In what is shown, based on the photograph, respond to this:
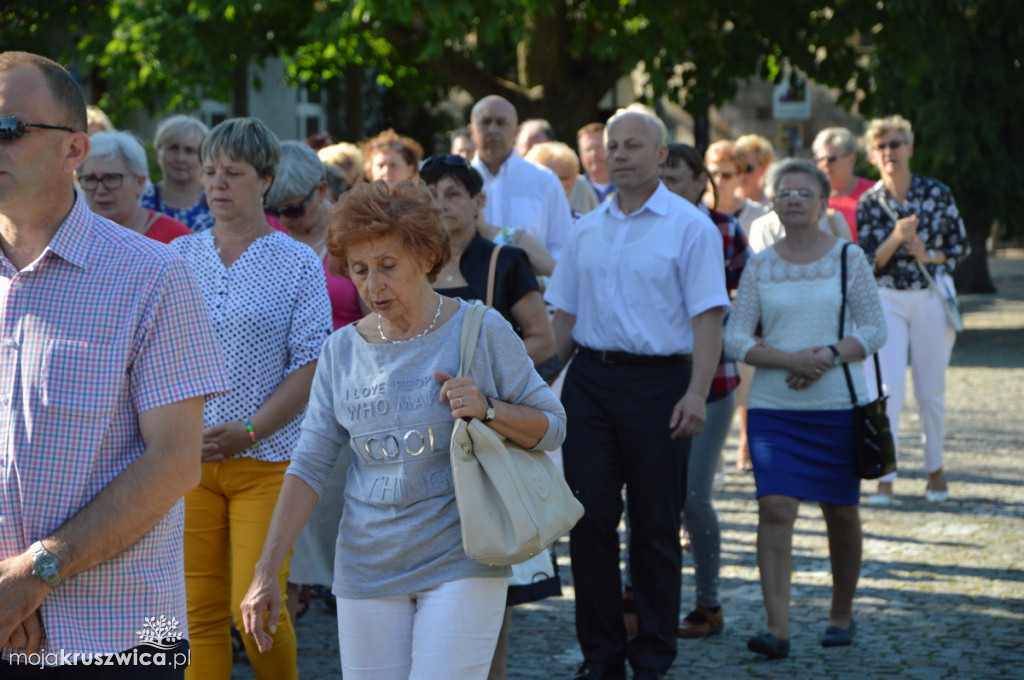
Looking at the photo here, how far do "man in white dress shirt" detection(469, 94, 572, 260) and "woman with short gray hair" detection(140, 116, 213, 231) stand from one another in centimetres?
167

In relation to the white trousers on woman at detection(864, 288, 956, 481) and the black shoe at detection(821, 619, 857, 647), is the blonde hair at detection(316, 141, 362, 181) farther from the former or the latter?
the black shoe at detection(821, 619, 857, 647)

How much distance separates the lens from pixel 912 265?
917 centimetres

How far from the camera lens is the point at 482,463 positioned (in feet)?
11.6

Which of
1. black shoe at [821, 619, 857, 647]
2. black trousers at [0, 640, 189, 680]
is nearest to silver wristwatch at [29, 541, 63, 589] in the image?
black trousers at [0, 640, 189, 680]

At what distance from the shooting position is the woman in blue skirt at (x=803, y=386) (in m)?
6.04

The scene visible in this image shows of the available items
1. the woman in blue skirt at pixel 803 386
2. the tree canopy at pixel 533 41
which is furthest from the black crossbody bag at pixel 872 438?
the tree canopy at pixel 533 41

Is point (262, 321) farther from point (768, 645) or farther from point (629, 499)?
point (768, 645)

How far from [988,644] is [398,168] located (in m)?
4.41

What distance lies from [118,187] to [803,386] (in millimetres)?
2984

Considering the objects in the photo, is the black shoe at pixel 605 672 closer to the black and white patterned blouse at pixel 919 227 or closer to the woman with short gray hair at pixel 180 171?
the woman with short gray hair at pixel 180 171

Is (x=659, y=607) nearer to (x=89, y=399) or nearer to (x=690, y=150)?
(x=690, y=150)

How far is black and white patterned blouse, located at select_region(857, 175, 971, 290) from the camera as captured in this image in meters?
9.06

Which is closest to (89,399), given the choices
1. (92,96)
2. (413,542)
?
(413,542)

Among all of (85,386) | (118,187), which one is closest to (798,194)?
(118,187)
